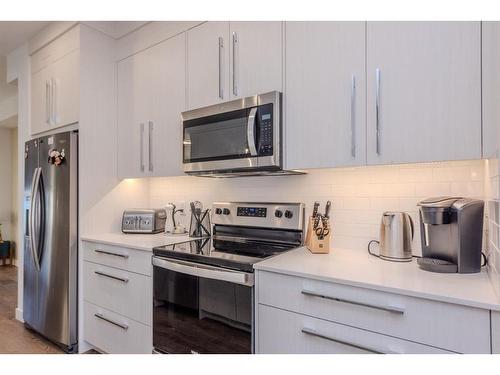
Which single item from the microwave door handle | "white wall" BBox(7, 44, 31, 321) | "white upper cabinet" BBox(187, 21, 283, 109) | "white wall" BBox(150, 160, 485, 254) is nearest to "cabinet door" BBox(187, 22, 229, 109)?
"white upper cabinet" BBox(187, 21, 283, 109)

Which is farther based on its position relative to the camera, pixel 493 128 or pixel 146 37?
pixel 146 37

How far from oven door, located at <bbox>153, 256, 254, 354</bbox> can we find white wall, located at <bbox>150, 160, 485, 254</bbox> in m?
0.71

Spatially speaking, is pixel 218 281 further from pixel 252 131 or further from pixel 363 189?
pixel 363 189

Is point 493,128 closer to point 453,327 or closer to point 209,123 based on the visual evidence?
point 453,327

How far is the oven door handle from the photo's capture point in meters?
1.43

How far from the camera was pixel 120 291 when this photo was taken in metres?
1.99

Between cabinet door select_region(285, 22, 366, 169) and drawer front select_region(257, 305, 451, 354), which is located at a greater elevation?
cabinet door select_region(285, 22, 366, 169)

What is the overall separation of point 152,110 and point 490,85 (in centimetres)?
197

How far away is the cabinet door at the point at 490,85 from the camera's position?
1083 mm

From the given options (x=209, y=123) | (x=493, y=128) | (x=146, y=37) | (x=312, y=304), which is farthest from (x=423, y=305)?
(x=146, y=37)

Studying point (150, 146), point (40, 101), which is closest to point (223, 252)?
point (150, 146)

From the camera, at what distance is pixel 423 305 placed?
41.3 inches

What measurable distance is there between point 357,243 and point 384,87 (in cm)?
87

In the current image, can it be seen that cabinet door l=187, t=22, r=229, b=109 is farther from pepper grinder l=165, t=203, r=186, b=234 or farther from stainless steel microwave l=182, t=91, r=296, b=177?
pepper grinder l=165, t=203, r=186, b=234
